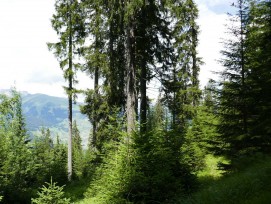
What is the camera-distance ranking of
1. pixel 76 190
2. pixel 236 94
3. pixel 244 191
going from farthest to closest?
1. pixel 76 190
2. pixel 236 94
3. pixel 244 191

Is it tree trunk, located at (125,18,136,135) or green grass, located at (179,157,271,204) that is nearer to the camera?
green grass, located at (179,157,271,204)

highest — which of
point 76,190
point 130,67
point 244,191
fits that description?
point 130,67

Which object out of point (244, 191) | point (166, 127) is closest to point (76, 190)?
point (166, 127)

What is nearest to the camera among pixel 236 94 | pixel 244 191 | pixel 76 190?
pixel 244 191

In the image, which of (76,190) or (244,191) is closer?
(244,191)

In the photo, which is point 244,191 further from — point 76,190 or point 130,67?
point 76,190

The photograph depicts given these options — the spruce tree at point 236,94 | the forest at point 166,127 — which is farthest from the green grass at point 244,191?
the spruce tree at point 236,94

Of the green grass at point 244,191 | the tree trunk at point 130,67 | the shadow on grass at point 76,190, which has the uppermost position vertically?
the tree trunk at point 130,67

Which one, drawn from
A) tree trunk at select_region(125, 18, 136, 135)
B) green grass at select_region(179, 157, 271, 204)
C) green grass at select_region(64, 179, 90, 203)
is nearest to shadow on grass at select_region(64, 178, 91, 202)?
green grass at select_region(64, 179, 90, 203)

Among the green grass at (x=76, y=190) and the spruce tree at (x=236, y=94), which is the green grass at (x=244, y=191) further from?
the green grass at (x=76, y=190)

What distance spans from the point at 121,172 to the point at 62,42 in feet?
56.4

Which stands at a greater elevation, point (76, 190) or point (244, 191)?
point (244, 191)

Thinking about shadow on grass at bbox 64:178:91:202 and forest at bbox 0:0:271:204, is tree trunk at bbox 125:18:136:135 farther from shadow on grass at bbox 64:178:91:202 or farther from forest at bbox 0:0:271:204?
shadow on grass at bbox 64:178:91:202

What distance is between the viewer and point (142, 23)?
44.4ft
